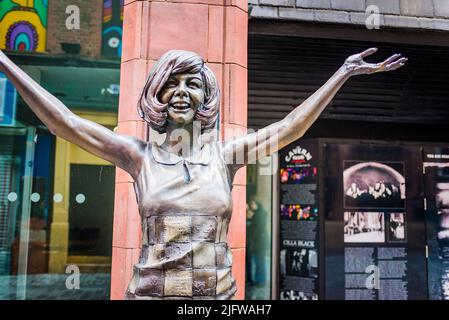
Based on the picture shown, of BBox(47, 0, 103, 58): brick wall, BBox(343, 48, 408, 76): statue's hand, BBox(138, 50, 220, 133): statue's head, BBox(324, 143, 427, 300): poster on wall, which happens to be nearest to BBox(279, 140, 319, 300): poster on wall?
BBox(324, 143, 427, 300): poster on wall

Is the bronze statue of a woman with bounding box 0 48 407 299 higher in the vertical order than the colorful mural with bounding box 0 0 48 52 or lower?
lower

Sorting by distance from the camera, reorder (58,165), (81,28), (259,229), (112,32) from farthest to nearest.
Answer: (259,229) → (58,165) → (112,32) → (81,28)

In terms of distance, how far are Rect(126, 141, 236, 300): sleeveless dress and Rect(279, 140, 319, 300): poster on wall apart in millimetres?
3590

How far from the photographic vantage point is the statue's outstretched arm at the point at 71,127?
1.90m

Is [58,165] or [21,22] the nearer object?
[21,22]

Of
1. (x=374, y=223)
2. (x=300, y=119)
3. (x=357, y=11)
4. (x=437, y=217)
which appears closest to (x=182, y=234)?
(x=300, y=119)

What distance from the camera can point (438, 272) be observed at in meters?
5.53

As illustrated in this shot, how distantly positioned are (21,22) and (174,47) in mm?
3168

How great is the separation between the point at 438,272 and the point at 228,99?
151 inches

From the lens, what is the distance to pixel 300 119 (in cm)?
206

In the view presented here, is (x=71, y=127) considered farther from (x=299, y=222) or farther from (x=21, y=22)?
(x=21, y=22)

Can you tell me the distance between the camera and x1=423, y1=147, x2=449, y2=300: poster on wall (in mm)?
5520

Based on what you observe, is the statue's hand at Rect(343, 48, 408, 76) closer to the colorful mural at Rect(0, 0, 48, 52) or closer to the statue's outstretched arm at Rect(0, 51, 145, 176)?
the statue's outstretched arm at Rect(0, 51, 145, 176)
